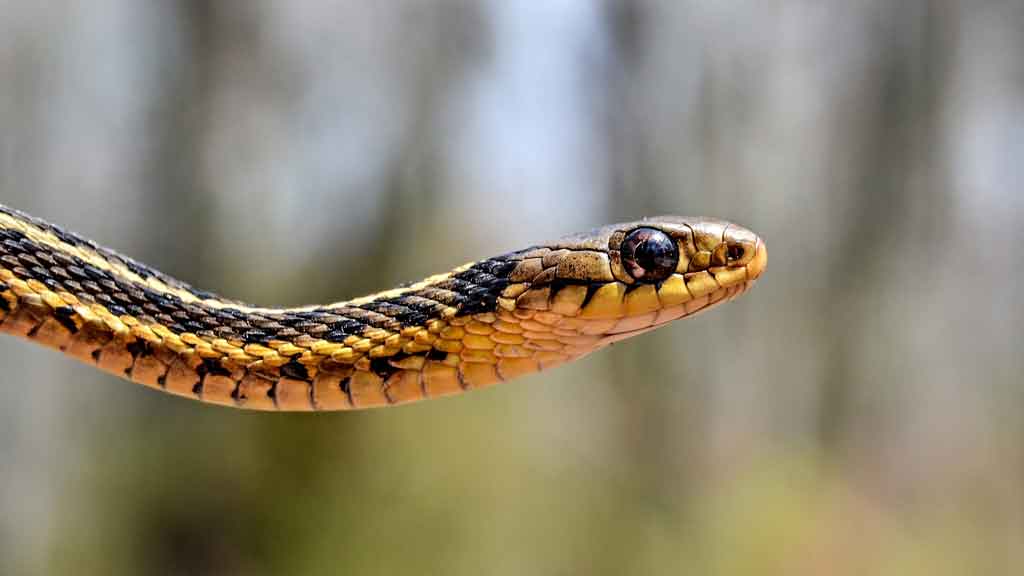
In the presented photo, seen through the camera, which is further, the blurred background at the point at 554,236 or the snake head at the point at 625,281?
the blurred background at the point at 554,236

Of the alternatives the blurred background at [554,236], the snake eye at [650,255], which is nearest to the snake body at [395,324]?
the snake eye at [650,255]

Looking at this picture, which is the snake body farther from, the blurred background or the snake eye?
the blurred background

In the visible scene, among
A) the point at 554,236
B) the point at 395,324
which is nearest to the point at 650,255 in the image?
the point at 395,324

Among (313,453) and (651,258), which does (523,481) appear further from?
(651,258)

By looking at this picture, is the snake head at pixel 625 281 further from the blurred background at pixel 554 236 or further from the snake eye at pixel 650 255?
the blurred background at pixel 554 236

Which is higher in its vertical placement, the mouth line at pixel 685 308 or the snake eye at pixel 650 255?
the snake eye at pixel 650 255

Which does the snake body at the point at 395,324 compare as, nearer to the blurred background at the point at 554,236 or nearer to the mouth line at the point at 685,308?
the mouth line at the point at 685,308

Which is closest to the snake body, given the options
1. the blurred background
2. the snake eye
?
the snake eye
